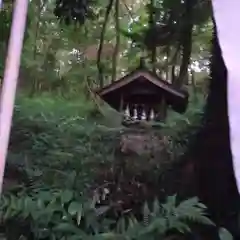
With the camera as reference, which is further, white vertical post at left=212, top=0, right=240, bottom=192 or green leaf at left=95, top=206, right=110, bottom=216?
green leaf at left=95, top=206, right=110, bottom=216

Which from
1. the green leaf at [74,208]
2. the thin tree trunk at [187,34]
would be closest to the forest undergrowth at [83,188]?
the green leaf at [74,208]

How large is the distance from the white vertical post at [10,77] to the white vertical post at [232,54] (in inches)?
30.2

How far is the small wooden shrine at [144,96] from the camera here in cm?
392

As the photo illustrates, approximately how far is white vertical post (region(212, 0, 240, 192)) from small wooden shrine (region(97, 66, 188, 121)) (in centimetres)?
194

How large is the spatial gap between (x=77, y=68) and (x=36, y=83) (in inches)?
53.4

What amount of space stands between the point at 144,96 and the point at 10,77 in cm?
248

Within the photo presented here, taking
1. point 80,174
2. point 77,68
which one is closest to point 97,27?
point 77,68

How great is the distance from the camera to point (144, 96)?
3988 millimetres

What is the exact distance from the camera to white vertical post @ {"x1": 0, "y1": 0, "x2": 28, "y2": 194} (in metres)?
1.53

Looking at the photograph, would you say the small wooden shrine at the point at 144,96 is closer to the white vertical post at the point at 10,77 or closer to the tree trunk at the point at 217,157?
the tree trunk at the point at 217,157

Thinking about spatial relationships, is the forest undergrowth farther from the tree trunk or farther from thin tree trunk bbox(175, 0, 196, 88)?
thin tree trunk bbox(175, 0, 196, 88)

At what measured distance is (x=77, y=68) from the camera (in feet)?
25.8

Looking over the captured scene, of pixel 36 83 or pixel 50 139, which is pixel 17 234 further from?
pixel 36 83

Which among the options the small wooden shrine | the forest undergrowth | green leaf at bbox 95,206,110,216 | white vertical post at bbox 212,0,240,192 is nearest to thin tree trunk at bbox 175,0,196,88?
the small wooden shrine
